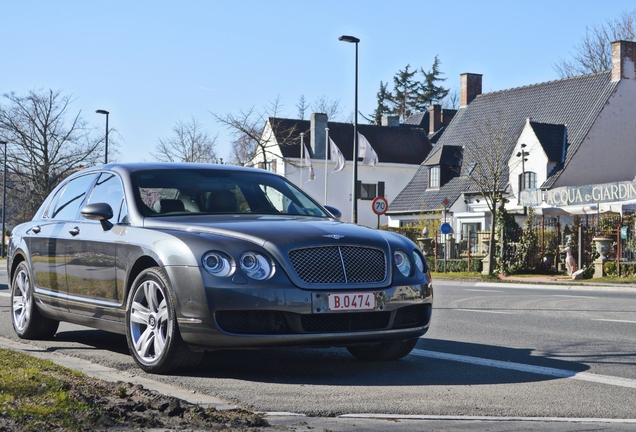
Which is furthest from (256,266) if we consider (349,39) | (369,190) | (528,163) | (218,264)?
(369,190)

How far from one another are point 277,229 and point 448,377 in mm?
1693

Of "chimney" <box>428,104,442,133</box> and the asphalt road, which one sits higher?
"chimney" <box>428,104,442,133</box>

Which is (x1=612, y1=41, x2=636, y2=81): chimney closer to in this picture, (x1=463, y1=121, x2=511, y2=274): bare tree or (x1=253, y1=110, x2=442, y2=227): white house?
(x1=463, y1=121, x2=511, y2=274): bare tree

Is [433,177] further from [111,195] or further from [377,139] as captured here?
[111,195]

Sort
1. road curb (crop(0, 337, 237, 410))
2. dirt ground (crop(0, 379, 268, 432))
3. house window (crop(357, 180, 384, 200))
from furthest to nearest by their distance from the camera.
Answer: house window (crop(357, 180, 384, 200))
road curb (crop(0, 337, 237, 410))
dirt ground (crop(0, 379, 268, 432))

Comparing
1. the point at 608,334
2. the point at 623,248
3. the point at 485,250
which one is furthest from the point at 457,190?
the point at 608,334

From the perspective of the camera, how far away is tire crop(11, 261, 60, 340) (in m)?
9.47

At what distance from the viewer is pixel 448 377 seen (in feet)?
23.7

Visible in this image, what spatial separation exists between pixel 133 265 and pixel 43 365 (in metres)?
1.07

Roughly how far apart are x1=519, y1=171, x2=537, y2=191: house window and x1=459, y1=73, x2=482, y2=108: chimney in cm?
1182

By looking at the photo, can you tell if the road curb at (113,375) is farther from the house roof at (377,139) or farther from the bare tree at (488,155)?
the house roof at (377,139)

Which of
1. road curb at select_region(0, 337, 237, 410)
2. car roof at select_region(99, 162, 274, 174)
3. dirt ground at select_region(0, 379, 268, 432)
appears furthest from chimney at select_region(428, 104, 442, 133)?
dirt ground at select_region(0, 379, 268, 432)

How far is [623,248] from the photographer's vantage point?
3170cm

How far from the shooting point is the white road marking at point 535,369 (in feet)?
23.2
